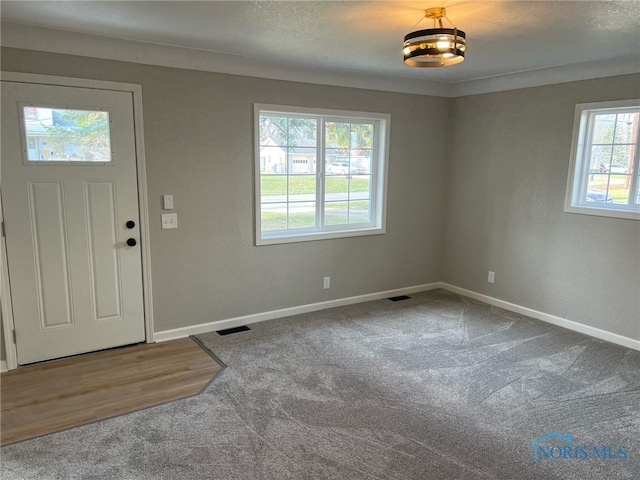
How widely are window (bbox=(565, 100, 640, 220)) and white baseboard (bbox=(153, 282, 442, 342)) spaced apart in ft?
6.45

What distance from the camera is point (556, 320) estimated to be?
4.21m

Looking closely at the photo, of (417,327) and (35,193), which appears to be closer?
(35,193)

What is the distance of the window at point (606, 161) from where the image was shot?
3.66m

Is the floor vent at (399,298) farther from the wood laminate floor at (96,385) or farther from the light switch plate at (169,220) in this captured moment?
the light switch plate at (169,220)

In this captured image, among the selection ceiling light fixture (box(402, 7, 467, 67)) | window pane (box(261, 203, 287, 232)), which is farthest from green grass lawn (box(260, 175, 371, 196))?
ceiling light fixture (box(402, 7, 467, 67))

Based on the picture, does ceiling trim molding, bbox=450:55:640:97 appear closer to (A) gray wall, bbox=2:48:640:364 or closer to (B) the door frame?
(A) gray wall, bbox=2:48:640:364

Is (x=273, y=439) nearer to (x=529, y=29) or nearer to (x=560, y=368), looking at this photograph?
(x=560, y=368)

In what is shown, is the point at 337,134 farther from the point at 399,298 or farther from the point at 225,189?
the point at 399,298

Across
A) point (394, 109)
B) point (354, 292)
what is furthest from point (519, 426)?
point (394, 109)

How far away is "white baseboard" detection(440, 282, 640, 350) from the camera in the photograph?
3.75 meters

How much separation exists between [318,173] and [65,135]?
2.21m

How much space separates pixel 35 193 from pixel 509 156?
422 centimetres

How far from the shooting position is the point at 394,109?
185 inches

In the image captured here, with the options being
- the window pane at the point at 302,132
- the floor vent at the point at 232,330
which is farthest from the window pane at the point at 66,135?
the floor vent at the point at 232,330
